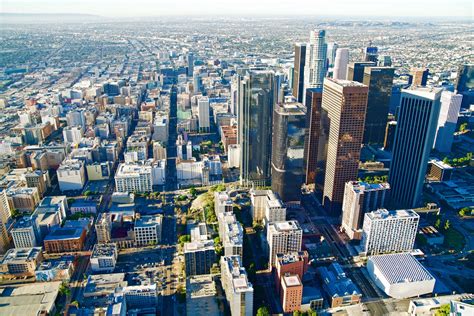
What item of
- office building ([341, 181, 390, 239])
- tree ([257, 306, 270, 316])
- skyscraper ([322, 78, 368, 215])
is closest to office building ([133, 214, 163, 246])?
tree ([257, 306, 270, 316])

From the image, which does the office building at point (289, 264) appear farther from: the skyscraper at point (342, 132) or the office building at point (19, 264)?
the office building at point (19, 264)

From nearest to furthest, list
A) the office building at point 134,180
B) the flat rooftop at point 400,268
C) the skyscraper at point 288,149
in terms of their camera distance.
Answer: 1. the flat rooftop at point 400,268
2. the skyscraper at point 288,149
3. the office building at point 134,180

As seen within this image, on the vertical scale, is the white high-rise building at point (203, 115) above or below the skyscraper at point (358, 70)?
below

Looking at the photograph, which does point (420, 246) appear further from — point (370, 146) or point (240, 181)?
point (370, 146)

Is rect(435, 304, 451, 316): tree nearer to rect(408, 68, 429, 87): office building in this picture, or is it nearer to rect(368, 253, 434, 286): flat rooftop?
Result: rect(368, 253, 434, 286): flat rooftop

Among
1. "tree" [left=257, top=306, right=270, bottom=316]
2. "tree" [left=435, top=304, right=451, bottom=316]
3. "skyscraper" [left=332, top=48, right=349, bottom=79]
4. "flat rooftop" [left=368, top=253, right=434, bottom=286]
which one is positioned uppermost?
"skyscraper" [left=332, top=48, right=349, bottom=79]

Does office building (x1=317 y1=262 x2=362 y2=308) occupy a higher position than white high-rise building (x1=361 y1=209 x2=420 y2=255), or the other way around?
white high-rise building (x1=361 y1=209 x2=420 y2=255)

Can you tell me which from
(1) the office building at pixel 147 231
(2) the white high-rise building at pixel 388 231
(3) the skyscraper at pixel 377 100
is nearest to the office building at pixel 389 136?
(3) the skyscraper at pixel 377 100

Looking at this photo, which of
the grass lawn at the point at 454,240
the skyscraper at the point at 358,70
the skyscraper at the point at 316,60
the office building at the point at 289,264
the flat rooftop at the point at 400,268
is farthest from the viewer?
the skyscraper at the point at 316,60

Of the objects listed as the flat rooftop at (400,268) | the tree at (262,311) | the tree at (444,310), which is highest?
the flat rooftop at (400,268)
